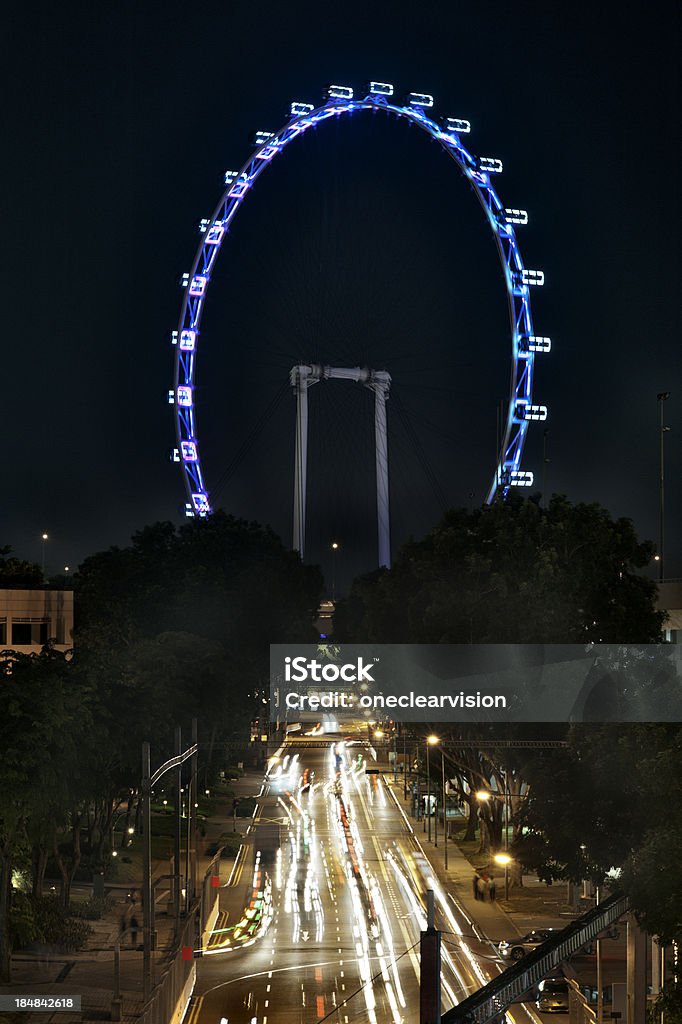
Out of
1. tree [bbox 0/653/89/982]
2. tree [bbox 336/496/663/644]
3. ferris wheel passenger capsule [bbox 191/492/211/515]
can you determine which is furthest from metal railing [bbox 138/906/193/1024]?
ferris wheel passenger capsule [bbox 191/492/211/515]

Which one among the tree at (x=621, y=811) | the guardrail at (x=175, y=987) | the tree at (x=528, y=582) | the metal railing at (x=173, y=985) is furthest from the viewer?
the tree at (x=528, y=582)

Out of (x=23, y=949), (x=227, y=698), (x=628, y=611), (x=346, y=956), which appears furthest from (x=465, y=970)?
(x=227, y=698)

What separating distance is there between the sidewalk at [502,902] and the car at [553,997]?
7918mm

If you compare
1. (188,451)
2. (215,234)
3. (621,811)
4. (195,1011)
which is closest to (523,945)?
(621,811)

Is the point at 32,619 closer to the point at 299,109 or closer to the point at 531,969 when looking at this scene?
the point at 299,109

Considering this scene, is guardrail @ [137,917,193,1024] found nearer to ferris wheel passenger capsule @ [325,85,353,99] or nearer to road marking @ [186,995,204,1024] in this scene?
road marking @ [186,995,204,1024]

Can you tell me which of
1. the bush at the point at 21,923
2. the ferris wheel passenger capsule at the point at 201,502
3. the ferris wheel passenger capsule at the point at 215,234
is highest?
the ferris wheel passenger capsule at the point at 215,234

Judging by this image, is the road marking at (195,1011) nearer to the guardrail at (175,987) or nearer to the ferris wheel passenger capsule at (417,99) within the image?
the guardrail at (175,987)

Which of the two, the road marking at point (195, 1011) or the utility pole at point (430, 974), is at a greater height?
the utility pole at point (430, 974)

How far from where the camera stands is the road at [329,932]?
113 ft

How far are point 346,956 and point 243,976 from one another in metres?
4.07

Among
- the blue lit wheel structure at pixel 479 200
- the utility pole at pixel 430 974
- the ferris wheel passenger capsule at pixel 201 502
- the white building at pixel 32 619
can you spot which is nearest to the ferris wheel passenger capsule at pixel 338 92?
the blue lit wheel structure at pixel 479 200

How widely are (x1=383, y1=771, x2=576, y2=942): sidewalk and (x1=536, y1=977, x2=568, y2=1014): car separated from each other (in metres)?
7.92

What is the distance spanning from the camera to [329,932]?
44.7m
